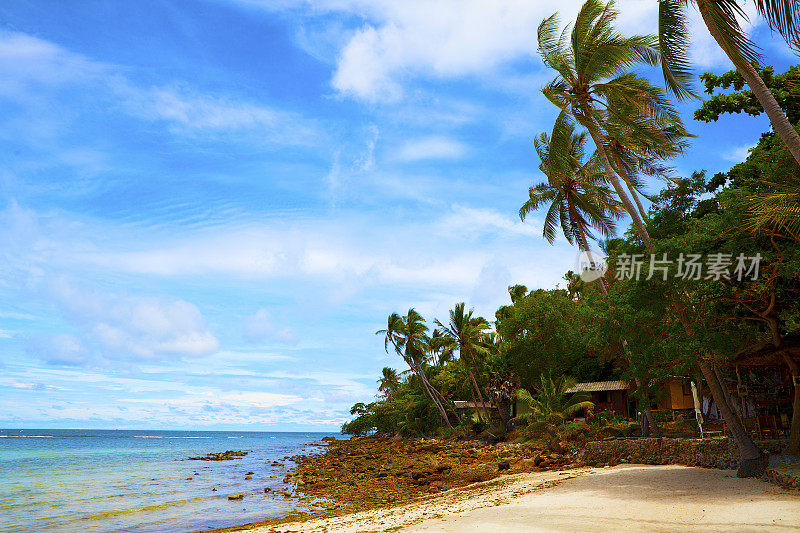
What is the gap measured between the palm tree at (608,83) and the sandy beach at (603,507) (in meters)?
6.86

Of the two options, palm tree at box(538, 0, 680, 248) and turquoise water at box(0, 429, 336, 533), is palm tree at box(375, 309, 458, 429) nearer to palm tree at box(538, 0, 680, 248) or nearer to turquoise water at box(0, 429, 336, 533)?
turquoise water at box(0, 429, 336, 533)

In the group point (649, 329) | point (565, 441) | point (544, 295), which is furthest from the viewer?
point (544, 295)

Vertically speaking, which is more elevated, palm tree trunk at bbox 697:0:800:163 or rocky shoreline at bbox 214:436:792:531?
palm tree trunk at bbox 697:0:800:163

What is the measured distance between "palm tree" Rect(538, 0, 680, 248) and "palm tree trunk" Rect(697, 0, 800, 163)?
599cm

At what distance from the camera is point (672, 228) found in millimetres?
13445

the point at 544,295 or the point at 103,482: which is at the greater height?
the point at 544,295

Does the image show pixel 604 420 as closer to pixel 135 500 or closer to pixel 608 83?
pixel 608 83

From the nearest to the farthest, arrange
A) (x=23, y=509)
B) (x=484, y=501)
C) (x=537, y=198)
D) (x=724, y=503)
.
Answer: (x=724, y=503) → (x=484, y=501) → (x=23, y=509) → (x=537, y=198)

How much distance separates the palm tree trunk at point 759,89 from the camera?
7.68m

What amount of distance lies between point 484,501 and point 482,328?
1986cm

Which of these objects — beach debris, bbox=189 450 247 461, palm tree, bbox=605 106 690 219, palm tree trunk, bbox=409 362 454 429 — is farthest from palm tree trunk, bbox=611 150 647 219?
beach debris, bbox=189 450 247 461

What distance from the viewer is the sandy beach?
7.83 meters

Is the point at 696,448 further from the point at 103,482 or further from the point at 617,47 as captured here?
the point at 103,482

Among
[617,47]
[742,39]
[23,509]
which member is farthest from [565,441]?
[23,509]
